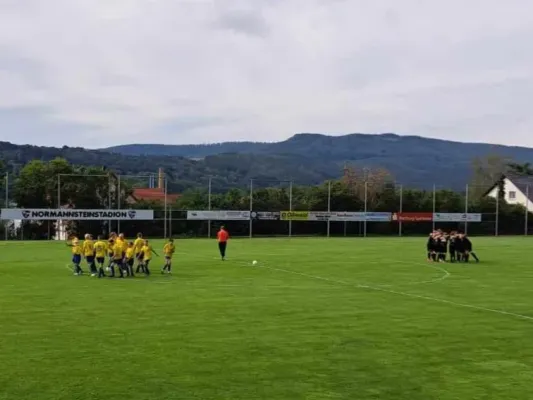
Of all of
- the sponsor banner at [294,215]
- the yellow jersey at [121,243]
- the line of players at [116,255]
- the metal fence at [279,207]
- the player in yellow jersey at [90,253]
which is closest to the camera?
the line of players at [116,255]

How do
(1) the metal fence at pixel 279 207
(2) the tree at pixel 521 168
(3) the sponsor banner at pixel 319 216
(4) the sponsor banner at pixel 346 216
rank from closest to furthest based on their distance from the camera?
(1) the metal fence at pixel 279 207 < (3) the sponsor banner at pixel 319 216 < (4) the sponsor banner at pixel 346 216 < (2) the tree at pixel 521 168

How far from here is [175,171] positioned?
588 ft

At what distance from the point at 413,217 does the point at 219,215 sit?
2088 centimetres

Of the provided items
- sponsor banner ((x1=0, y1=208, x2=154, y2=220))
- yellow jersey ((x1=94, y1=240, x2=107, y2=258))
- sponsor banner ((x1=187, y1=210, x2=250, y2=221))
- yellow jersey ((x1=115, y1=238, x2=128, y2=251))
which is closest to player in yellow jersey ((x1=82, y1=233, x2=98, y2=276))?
yellow jersey ((x1=94, y1=240, x2=107, y2=258))

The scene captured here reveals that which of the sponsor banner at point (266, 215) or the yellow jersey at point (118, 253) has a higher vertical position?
the sponsor banner at point (266, 215)

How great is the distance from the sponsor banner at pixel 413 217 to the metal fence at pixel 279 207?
0.50 meters

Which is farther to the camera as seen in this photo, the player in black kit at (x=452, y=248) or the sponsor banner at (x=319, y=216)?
the sponsor banner at (x=319, y=216)

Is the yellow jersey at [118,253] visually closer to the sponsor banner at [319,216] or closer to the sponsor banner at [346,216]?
the sponsor banner at [319,216]

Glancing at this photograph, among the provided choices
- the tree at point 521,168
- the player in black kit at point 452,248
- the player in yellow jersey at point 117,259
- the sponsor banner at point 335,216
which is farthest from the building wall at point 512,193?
the player in yellow jersey at point 117,259

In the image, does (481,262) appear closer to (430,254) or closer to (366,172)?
(430,254)

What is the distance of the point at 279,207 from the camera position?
2864 inches

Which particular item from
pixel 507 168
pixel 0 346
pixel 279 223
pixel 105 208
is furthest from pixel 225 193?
pixel 507 168

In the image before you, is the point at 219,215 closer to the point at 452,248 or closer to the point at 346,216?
the point at 346,216

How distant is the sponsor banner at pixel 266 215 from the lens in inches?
2756
